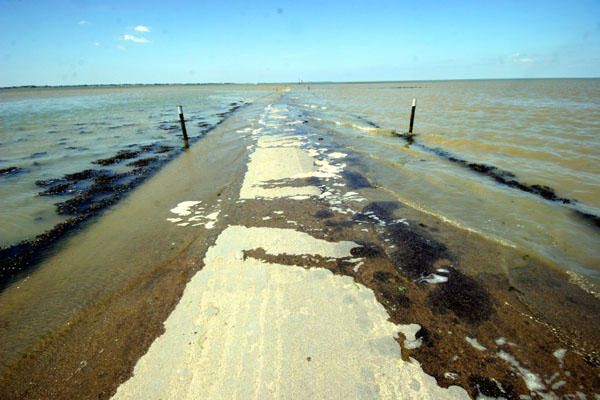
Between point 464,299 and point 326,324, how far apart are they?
195 cm

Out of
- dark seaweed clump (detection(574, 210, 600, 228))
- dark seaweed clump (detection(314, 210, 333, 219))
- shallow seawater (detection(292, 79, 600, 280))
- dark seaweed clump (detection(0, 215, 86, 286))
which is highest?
dark seaweed clump (detection(314, 210, 333, 219))

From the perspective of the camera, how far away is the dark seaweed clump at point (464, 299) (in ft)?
11.7

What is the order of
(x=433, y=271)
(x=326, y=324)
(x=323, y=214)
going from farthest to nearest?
1. (x=323, y=214)
2. (x=433, y=271)
3. (x=326, y=324)

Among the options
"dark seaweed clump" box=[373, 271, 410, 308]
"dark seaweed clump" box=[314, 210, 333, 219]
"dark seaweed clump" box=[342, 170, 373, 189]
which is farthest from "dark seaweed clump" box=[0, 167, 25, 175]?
"dark seaweed clump" box=[373, 271, 410, 308]

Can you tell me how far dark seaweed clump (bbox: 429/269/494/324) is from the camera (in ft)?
11.7

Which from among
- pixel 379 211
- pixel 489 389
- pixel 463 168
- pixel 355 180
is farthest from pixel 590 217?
pixel 489 389

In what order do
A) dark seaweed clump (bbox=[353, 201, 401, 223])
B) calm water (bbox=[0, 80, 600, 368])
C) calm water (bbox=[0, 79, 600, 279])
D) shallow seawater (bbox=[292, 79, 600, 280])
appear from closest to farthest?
calm water (bbox=[0, 80, 600, 368]) → shallow seawater (bbox=[292, 79, 600, 280]) → calm water (bbox=[0, 79, 600, 279]) → dark seaweed clump (bbox=[353, 201, 401, 223])

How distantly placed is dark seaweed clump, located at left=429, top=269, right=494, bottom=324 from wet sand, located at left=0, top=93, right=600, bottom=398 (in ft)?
0.06

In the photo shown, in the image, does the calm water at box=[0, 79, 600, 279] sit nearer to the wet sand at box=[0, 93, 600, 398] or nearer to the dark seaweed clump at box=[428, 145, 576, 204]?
the dark seaweed clump at box=[428, 145, 576, 204]

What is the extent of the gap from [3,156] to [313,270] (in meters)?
16.9

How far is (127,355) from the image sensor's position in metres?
3.13

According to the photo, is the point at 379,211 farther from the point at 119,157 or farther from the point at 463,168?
the point at 119,157

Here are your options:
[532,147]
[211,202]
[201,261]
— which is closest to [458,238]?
[201,261]

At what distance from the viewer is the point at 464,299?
383cm
